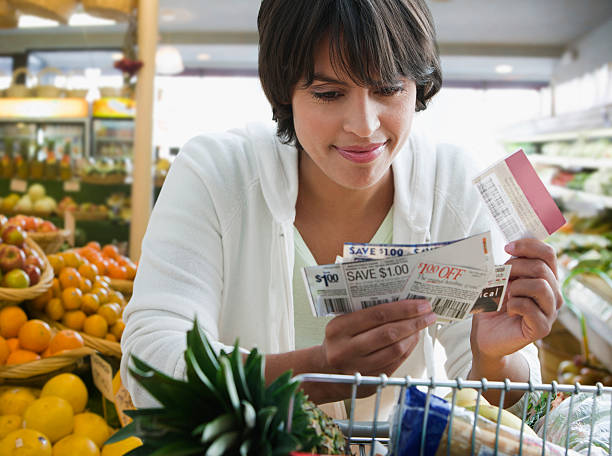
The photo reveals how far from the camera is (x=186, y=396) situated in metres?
0.56

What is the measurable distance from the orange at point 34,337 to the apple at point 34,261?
319 mm

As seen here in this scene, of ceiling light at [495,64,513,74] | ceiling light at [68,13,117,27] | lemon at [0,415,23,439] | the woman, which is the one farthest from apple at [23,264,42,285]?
ceiling light at [495,64,513,74]

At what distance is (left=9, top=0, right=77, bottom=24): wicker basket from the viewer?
A: 4.28 m

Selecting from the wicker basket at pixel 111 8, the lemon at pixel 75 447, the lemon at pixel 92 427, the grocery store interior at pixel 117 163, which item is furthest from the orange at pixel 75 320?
the wicker basket at pixel 111 8

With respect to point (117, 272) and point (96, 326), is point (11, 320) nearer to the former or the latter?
point (96, 326)

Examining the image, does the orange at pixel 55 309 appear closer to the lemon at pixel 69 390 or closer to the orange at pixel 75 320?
the orange at pixel 75 320

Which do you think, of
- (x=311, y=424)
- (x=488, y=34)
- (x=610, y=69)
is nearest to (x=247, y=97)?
(x=488, y=34)

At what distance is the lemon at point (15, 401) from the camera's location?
161 centimetres

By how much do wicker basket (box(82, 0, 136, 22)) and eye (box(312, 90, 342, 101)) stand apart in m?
3.66

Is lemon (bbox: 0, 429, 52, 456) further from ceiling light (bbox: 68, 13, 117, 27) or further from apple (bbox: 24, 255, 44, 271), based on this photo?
ceiling light (bbox: 68, 13, 117, 27)

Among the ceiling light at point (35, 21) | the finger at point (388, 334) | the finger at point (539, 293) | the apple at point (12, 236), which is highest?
the ceiling light at point (35, 21)

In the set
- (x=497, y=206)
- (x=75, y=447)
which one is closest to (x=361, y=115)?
(x=497, y=206)

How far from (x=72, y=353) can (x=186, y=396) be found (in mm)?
1320

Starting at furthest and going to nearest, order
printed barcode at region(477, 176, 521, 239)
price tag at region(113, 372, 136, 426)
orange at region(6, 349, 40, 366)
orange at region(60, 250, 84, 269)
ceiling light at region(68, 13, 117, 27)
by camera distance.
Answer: ceiling light at region(68, 13, 117, 27) → orange at region(60, 250, 84, 269) → orange at region(6, 349, 40, 366) → price tag at region(113, 372, 136, 426) → printed barcode at region(477, 176, 521, 239)
